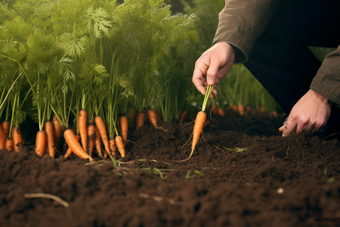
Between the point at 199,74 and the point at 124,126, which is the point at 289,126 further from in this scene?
the point at 124,126

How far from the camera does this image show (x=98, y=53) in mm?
2062

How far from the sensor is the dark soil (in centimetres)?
93

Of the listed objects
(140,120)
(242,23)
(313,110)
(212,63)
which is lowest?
(140,120)

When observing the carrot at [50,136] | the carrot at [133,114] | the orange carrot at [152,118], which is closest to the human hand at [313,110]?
the orange carrot at [152,118]

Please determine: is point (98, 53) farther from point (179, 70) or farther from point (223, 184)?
point (223, 184)

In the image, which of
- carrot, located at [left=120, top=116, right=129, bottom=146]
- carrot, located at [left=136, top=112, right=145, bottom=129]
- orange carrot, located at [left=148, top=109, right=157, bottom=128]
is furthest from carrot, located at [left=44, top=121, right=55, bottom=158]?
orange carrot, located at [left=148, top=109, right=157, bottom=128]

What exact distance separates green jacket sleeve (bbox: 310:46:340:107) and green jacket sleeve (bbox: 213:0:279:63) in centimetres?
65

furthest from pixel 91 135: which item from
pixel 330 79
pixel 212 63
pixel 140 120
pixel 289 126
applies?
pixel 330 79

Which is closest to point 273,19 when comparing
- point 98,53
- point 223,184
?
point 98,53

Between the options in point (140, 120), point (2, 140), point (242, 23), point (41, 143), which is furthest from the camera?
point (140, 120)

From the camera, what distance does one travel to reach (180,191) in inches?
43.3

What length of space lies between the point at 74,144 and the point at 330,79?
1.89 meters

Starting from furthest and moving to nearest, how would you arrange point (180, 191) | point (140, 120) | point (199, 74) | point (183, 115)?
1. point (183, 115)
2. point (140, 120)
3. point (199, 74)
4. point (180, 191)

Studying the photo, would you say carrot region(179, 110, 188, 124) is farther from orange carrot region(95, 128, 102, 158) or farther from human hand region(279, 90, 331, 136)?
human hand region(279, 90, 331, 136)
